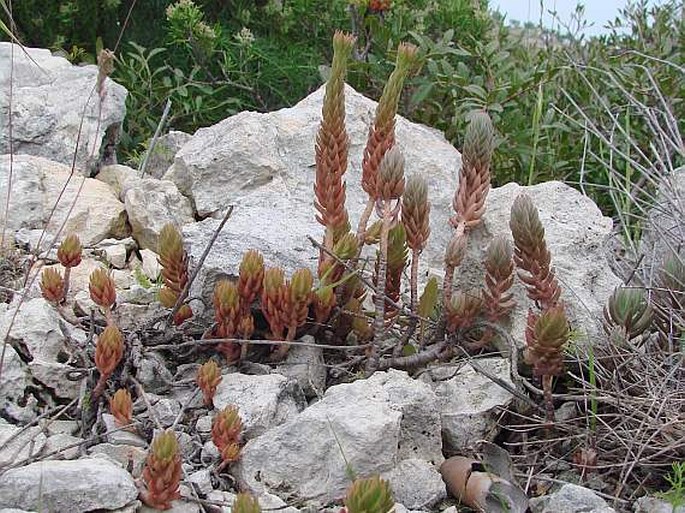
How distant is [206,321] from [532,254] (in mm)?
991

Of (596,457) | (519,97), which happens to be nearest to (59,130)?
(519,97)

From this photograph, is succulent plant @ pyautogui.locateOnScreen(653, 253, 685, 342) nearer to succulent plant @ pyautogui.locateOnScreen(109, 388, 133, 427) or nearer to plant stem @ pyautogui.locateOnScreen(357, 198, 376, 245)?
plant stem @ pyautogui.locateOnScreen(357, 198, 376, 245)

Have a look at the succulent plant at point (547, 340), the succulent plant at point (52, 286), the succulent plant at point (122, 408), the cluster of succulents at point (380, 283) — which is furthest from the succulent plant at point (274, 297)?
the succulent plant at point (547, 340)

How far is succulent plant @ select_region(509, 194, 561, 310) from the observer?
3.01 m

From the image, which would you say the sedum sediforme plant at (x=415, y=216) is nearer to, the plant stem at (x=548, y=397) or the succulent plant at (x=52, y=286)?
the plant stem at (x=548, y=397)

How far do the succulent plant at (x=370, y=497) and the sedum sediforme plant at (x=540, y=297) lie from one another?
3.20ft

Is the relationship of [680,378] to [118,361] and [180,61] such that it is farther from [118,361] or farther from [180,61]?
[180,61]

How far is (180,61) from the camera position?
5449mm

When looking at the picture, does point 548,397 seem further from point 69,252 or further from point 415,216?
point 69,252

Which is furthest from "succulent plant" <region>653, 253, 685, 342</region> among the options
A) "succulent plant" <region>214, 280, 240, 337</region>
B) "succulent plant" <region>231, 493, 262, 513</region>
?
"succulent plant" <region>231, 493, 262, 513</region>

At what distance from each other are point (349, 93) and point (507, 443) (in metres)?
1.67

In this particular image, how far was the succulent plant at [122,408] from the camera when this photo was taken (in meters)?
2.71

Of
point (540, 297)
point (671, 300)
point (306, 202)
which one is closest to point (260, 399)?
point (540, 297)

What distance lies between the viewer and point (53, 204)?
3.82 metres
